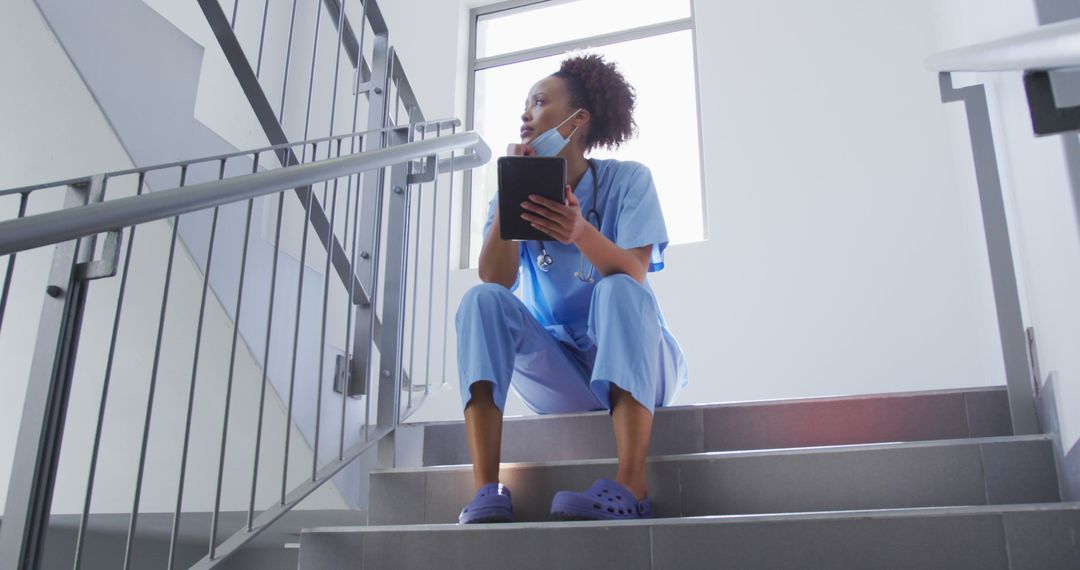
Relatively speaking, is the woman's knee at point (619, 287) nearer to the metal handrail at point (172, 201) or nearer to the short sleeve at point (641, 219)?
the short sleeve at point (641, 219)

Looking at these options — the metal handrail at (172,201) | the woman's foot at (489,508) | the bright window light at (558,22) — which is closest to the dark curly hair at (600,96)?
the metal handrail at (172,201)

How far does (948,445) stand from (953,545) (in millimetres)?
325

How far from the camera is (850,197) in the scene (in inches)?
130

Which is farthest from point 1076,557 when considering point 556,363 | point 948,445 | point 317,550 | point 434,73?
point 434,73

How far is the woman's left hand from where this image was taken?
1.62 metres

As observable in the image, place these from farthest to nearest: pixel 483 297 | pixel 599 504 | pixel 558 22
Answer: pixel 558 22 → pixel 483 297 → pixel 599 504

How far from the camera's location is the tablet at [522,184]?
5.22 ft

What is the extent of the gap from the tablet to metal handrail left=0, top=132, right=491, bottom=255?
0.25 m

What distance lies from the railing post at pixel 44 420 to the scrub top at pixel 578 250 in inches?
35.4

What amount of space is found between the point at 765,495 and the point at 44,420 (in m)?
1.13

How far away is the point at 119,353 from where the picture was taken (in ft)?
9.97

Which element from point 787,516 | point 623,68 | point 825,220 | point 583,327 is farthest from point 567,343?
point 623,68

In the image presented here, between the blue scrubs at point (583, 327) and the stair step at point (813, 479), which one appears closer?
the stair step at point (813, 479)

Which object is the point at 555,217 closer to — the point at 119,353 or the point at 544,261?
the point at 544,261
